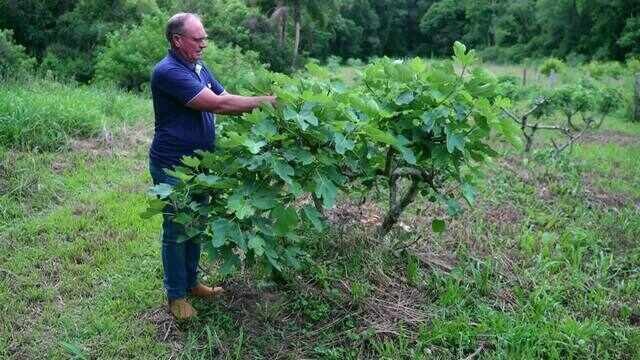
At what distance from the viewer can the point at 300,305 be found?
3.95 metres

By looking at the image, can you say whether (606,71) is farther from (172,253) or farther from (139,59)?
(172,253)

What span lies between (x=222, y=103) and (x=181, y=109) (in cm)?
31

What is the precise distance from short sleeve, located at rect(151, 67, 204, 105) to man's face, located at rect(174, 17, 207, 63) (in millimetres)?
131

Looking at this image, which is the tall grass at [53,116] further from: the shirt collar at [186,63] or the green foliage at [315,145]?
the green foliage at [315,145]

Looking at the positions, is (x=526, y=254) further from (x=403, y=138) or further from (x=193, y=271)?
(x=193, y=271)

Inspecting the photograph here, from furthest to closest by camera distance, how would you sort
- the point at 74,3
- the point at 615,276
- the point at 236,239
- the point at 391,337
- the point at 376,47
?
1. the point at 376,47
2. the point at 74,3
3. the point at 615,276
4. the point at 391,337
5. the point at 236,239

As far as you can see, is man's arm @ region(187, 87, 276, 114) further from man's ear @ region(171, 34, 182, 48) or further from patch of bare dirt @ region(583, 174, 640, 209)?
patch of bare dirt @ region(583, 174, 640, 209)

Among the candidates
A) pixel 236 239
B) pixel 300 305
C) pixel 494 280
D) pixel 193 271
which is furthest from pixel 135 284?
Answer: pixel 494 280

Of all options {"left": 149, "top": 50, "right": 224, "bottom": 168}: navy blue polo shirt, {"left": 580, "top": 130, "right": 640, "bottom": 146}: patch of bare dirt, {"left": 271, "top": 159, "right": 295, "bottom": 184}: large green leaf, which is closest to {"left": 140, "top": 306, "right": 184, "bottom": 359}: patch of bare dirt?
{"left": 149, "top": 50, "right": 224, "bottom": 168}: navy blue polo shirt

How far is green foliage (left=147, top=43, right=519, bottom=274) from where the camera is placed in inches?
123

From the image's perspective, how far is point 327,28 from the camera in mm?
33875

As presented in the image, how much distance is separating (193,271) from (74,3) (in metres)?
18.8

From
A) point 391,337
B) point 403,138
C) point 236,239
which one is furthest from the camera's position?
point 391,337

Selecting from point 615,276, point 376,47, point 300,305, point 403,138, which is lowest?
point 376,47
